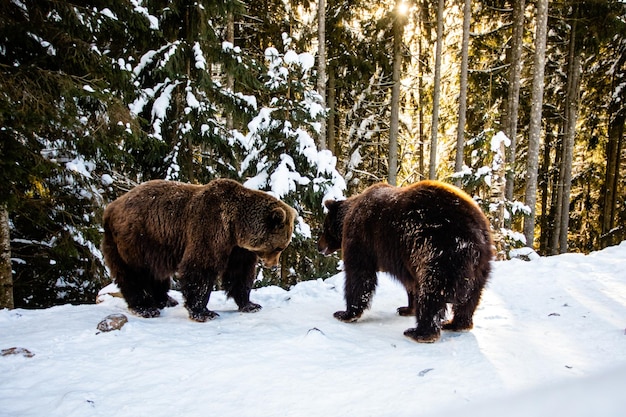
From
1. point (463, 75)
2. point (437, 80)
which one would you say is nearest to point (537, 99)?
point (463, 75)

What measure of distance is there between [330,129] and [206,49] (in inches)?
323

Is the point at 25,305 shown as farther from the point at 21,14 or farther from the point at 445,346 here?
the point at 445,346

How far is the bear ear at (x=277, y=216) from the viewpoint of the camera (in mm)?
5289

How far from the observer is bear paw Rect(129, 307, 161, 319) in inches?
200

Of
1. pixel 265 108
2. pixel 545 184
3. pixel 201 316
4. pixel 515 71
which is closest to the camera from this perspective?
pixel 201 316

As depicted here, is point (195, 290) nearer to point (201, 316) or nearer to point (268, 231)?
point (201, 316)

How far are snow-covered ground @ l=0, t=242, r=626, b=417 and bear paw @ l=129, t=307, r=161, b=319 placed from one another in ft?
0.33

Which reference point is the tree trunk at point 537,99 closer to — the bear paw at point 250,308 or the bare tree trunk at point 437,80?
the bare tree trunk at point 437,80

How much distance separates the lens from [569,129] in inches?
685

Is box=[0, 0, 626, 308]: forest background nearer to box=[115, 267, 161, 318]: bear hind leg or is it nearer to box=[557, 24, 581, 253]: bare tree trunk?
box=[557, 24, 581, 253]: bare tree trunk

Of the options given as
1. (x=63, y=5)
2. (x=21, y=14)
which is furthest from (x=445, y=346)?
(x=21, y=14)

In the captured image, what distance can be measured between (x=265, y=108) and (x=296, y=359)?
7.42m

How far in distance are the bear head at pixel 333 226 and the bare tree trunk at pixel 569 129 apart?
14.9 meters

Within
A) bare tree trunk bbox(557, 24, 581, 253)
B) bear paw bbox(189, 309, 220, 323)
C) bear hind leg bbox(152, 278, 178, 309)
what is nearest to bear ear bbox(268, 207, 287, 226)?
bear paw bbox(189, 309, 220, 323)
